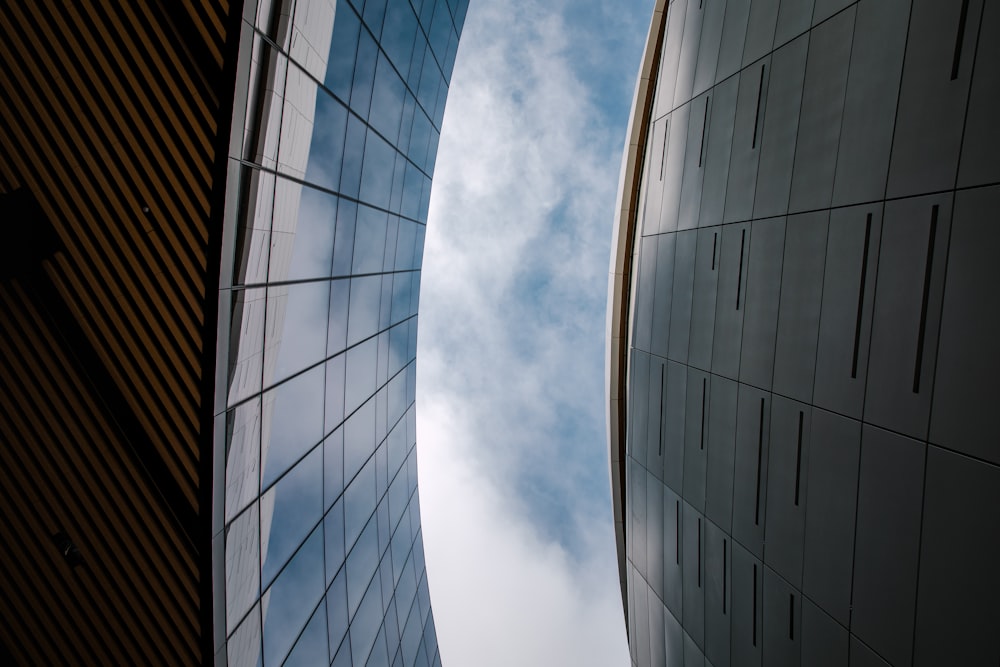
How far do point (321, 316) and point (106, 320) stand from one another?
4.02 metres

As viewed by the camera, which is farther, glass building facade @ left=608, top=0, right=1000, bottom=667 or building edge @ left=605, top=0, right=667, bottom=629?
building edge @ left=605, top=0, right=667, bottom=629

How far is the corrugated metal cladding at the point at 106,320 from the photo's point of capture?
27.0 feet

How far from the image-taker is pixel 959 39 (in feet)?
20.2

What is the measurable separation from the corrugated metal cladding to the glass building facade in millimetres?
8502

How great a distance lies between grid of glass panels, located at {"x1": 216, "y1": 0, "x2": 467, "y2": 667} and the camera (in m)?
9.05

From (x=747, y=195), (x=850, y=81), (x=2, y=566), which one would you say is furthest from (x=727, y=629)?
(x=2, y=566)

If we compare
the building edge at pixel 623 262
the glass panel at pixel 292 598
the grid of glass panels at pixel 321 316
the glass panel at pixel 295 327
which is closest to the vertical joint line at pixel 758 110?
the building edge at pixel 623 262

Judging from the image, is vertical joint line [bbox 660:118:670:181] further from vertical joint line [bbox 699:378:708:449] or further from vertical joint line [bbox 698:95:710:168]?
vertical joint line [bbox 699:378:708:449]

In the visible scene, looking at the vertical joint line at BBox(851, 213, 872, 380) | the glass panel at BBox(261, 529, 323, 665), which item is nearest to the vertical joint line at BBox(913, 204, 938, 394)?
the vertical joint line at BBox(851, 213, 872, 380)

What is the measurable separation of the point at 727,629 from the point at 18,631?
1231 centimetres

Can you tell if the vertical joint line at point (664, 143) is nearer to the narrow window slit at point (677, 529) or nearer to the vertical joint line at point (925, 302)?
the narrow window slit at point (677, 529)

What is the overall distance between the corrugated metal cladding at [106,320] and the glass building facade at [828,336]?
8.50 meters

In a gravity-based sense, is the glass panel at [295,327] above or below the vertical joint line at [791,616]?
above

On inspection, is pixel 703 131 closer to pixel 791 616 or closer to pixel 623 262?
pixel 623 262
